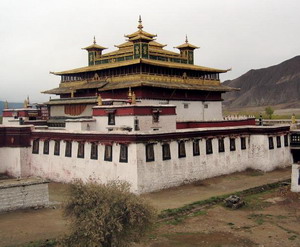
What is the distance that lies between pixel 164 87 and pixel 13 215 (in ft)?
63.2

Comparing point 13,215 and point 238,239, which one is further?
point 13,215

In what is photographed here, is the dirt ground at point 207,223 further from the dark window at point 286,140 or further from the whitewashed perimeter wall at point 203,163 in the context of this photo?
the dark window at point 286,140

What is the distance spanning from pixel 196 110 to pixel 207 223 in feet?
75.8

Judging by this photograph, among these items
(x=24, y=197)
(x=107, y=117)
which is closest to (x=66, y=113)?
(x=107, y=117)

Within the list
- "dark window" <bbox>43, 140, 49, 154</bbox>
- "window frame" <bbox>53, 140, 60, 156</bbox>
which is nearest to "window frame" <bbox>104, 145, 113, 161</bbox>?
"window frame" <bbox>53, 140, 60, 156</bbox>

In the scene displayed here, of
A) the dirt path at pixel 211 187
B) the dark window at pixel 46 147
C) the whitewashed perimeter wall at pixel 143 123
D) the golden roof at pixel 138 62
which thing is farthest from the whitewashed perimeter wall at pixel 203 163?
the dark window at pixel 46 147

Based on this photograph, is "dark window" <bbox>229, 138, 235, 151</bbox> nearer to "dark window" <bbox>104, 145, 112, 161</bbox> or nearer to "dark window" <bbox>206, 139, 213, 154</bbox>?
"dark window" <bbox>206, 139, 213, 154</bbox>

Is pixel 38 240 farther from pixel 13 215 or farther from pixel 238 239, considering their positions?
pixel 238 239

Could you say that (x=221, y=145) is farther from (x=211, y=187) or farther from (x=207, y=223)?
(x=207, y=223)

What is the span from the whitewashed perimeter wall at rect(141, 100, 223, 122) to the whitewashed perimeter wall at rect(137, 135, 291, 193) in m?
7.36

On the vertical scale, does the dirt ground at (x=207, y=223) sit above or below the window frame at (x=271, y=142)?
below

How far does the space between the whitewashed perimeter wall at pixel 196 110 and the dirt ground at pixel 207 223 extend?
1354 centimetres

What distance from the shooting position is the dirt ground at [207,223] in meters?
18.9

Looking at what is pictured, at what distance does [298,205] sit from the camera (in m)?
24.7
